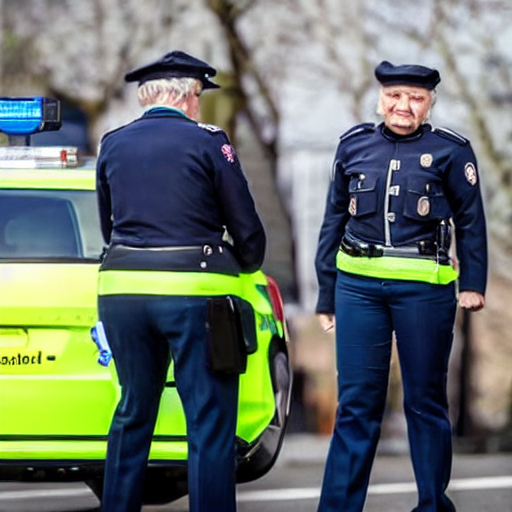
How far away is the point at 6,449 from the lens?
6.89m

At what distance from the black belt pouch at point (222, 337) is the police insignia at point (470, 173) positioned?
1054 millimetres

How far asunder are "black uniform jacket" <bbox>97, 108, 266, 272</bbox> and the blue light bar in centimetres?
110

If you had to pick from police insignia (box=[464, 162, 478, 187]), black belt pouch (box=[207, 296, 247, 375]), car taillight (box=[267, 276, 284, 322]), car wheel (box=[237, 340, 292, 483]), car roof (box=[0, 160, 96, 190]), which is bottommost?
car wheel (box=[237, 340, 292, 483])

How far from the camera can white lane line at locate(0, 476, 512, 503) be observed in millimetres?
8586

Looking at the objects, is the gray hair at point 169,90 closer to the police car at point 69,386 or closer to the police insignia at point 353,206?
the police insignia at point 353,206

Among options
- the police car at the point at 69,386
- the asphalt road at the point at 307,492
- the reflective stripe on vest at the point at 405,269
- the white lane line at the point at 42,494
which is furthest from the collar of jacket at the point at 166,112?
the white lane line at the point at 42,494

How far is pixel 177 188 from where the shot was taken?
600 cm

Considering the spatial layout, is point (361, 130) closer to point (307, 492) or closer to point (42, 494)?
point (307, 492)

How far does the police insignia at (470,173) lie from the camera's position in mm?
6559

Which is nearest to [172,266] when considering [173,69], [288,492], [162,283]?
[162,283]

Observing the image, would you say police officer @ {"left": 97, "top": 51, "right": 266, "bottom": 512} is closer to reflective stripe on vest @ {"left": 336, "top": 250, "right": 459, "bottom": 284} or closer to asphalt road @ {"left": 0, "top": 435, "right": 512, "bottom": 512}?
reflective stripe on vest @ {"left": 336, "top": 250, "right": 459, "bottom": 284}

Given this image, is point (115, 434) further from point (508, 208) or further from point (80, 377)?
point (508, 208)

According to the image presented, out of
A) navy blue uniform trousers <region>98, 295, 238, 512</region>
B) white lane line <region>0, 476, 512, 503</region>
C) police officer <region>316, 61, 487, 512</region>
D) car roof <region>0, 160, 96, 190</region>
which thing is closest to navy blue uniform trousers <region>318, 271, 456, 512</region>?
police officer <region>316, 61, 487, 512</region>

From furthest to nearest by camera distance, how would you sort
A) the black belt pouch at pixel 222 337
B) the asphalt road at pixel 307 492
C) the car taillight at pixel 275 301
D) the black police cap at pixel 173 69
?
the asphalt road at pixel 307 492 → the car taillight at pixel 275 301 → the black police cap at pixel 173 69 → the black belt pouch at pixel 222 337
